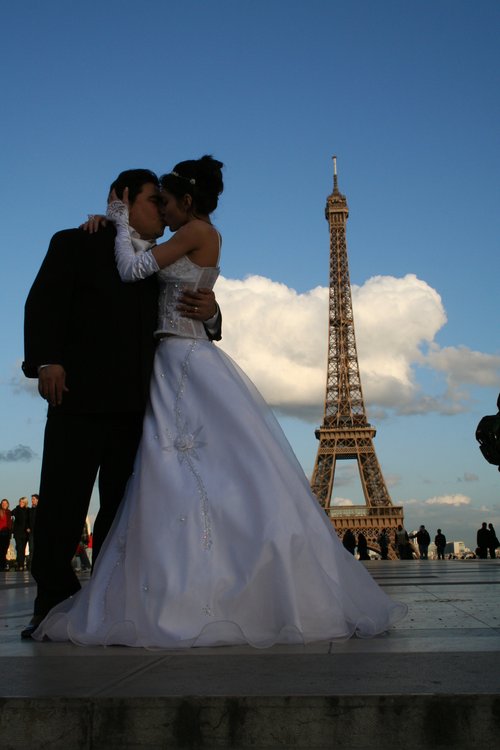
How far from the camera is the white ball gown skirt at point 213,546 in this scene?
2961 millimetres

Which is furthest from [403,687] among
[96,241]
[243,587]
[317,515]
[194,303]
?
[96,241]

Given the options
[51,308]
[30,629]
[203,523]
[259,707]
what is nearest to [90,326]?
[51,308]

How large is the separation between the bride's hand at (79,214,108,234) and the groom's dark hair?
0.13 metres

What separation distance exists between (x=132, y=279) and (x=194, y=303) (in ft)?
0.90

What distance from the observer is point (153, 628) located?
292cm

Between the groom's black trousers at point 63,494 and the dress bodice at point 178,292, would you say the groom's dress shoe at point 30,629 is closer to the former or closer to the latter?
the groom's black trousers at point 63,494

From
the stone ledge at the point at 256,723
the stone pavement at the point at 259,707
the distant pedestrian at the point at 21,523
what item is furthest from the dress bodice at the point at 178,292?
the distant pedestrian at the point at 21,523

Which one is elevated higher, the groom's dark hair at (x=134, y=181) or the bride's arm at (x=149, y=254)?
the groom's dark hair at (x=134, y=181)

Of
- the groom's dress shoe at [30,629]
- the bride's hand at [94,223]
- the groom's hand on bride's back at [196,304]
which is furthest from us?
the bride's hand at [94,223]

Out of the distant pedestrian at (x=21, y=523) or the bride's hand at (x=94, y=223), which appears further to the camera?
the distant pedestrian at (x=21, y=523)

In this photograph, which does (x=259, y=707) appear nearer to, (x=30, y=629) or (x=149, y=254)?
(x=30, y=629)

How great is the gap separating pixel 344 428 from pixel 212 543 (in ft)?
173

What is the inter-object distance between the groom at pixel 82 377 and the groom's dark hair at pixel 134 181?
0.67 ft

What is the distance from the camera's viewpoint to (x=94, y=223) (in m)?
3.76
